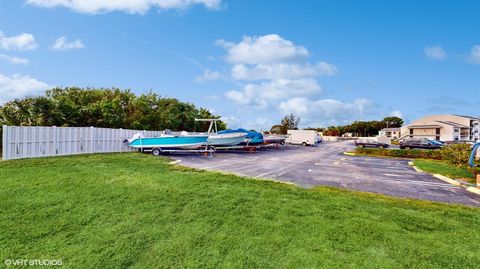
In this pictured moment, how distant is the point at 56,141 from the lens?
1321 cm

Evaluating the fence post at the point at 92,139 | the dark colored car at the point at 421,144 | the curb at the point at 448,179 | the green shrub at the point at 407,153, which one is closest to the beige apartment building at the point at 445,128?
the dark colored car at the point at 421,144

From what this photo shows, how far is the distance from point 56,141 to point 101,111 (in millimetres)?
10480

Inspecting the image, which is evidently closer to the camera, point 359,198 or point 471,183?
point 359,198

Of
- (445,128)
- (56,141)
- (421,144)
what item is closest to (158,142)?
(56,141)

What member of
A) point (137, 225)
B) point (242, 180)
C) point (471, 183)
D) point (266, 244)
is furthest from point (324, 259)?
point (471, 183)

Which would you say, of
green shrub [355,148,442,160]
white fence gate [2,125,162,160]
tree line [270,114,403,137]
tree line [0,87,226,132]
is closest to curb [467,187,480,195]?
green shrub [355,148,442,160]

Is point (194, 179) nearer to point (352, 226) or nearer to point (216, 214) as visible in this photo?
point (216, 214)

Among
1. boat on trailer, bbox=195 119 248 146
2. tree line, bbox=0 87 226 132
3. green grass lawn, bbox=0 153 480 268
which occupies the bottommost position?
green grass lawn, bbox=0 153 480 268

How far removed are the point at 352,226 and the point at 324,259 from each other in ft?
4.67

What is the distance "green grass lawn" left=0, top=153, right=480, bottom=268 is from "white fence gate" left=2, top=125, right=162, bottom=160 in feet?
13.6

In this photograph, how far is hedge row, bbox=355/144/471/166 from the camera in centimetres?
1205

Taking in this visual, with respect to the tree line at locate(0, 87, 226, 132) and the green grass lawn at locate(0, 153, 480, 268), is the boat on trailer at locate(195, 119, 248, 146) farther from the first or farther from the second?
the green grass lawn at locate(0, 153, 480, 268)

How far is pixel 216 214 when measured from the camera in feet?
19.0

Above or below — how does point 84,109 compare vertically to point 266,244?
above
